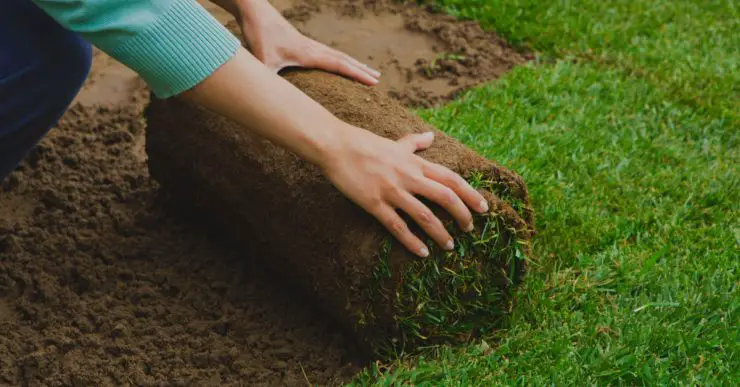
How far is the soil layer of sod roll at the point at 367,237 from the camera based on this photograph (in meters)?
2.72

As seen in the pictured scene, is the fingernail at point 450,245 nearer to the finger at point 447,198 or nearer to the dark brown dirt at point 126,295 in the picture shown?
the finger at point 447,198

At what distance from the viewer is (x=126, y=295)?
3.28 metres

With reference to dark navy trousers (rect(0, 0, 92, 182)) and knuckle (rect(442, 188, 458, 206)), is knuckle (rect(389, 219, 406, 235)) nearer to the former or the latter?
knuckle (rect(442, 188, 458, 206))

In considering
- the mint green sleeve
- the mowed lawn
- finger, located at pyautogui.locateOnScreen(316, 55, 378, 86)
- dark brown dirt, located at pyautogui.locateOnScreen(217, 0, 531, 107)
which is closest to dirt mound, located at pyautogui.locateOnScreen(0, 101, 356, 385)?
the mowed lawn

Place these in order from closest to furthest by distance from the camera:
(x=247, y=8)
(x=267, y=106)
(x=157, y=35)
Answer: (x=157, y=35) < (x=267, y=106) < (x=247, y=8)

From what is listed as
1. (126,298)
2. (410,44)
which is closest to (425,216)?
(126,298)

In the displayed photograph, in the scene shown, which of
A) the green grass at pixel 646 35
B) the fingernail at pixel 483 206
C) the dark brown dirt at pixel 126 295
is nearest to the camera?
the fingernail at pixel 483 206

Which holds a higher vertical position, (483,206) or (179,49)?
(179,49)

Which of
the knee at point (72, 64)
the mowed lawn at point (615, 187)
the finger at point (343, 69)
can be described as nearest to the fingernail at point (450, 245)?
the mowed lawn at point (615, 187)

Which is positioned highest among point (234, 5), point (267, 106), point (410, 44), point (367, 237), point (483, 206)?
point (267, 106)

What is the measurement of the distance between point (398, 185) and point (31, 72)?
1.19 m

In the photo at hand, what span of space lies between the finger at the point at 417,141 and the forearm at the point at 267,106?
31 centimetres

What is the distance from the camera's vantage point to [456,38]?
4969 millimetres

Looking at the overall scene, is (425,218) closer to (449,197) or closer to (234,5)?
(449,197)
